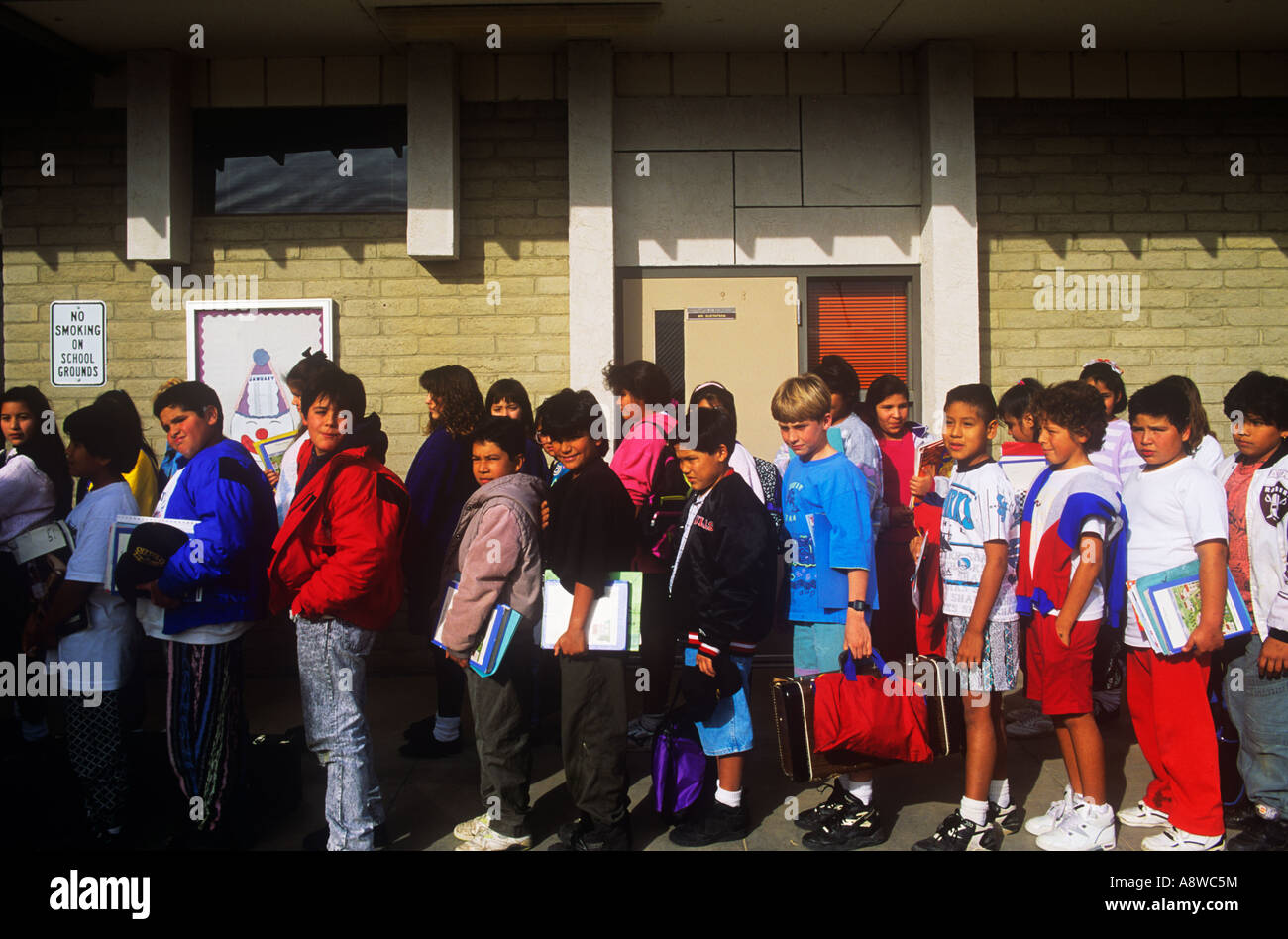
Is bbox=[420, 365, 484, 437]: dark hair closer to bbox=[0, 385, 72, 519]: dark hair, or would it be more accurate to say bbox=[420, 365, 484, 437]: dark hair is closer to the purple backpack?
the purple backpack

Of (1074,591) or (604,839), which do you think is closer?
(1074,591)

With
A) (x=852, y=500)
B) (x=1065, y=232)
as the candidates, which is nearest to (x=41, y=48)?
(x=852, y=500)

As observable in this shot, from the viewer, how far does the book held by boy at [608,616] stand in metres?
3.73

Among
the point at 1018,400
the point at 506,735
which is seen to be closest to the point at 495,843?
the point at 506,735

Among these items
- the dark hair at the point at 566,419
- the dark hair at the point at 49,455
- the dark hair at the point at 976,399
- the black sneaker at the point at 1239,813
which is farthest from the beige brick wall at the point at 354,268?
the black sneaker at the point at 1239,813

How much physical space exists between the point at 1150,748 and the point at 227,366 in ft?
19.3

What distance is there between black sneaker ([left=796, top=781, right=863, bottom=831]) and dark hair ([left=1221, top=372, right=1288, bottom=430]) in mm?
2307

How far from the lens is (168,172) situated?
Answer: 20.6ft

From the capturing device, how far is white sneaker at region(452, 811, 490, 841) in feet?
12.9

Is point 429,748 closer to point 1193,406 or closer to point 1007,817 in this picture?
point 1007,817

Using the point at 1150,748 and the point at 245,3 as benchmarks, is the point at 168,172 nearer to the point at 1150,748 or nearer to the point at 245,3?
the point at 245,3

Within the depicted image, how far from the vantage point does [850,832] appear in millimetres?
3930

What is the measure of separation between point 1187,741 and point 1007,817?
0.80 m
